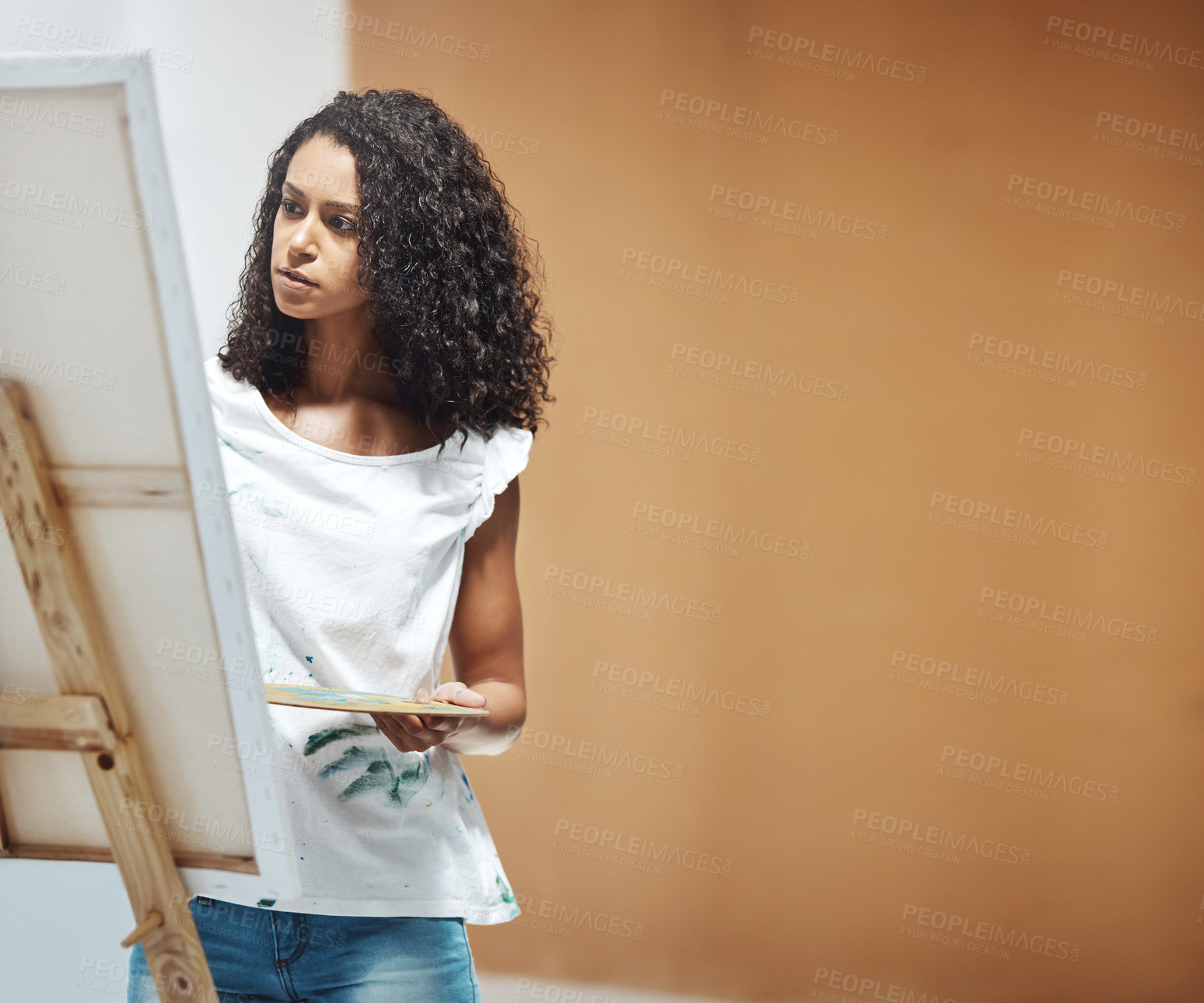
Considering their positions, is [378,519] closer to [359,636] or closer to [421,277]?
[359,636]

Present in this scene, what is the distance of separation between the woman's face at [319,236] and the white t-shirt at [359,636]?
0.11 metres

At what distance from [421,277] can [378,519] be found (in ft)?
0.82

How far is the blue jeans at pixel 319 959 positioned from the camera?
2.69ft

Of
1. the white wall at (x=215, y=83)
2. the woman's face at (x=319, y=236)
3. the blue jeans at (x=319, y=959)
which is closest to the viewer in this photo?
the blue jeans at (x=319, y=959)

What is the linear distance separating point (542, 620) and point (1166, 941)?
1553 millimetres

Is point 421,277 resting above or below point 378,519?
above

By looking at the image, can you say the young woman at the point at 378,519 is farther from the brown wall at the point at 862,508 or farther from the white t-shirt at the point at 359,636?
the brown wall at the point at 862,508

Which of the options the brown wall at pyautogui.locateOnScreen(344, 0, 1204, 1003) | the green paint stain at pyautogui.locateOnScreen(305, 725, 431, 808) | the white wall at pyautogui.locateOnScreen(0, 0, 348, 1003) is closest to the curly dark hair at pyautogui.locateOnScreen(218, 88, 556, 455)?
the green paint stain at pyautogui.locateOnScreen(305, 725, 431, 808)

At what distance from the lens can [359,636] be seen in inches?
35.7

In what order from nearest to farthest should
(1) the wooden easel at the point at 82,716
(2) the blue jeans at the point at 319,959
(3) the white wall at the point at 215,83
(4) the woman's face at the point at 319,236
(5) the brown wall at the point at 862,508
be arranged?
(1) the wooden easel at the point at 82,716 < (2) the blue jeans at the point at 319,959 < (4) the woman's face at the point at 319,236 < (3) the white wall at the point at 215,83 < (5) the brown wall at the point at 862,508

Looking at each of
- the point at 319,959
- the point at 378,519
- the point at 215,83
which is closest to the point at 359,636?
the point at 378,519

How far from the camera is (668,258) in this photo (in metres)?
2.17

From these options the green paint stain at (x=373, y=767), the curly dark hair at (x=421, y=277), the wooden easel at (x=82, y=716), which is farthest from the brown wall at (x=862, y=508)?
the wooden easel at (x=82, y=716)

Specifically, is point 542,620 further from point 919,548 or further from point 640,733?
point 919,548
